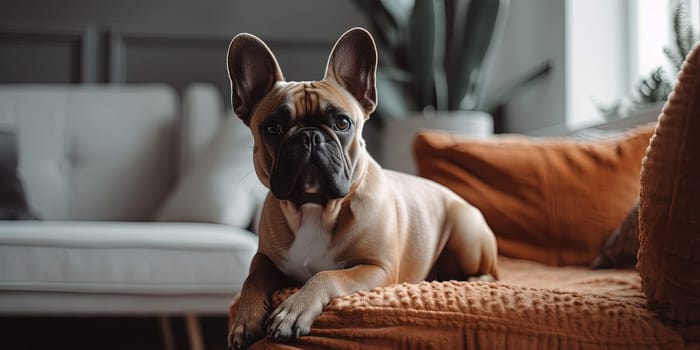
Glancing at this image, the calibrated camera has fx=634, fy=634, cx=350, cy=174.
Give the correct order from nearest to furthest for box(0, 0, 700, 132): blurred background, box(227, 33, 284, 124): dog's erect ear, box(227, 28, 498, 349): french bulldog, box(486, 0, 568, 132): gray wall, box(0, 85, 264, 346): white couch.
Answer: box(227, 28, 498, 349): french bulldog < box(227, 33, 284, 124): dog's erect ear < box(0, 85, 264, 346): white couch < box(486, 0, 568, 132): gray wall < box(0, 0, 700, 132): blurred background

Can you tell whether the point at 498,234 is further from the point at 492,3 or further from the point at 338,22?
the point at 338,22

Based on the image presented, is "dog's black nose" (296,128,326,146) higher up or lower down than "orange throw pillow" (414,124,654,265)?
higher up

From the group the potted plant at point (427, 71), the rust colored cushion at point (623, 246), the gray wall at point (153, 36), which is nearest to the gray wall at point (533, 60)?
the potted plant at point (427, 71)

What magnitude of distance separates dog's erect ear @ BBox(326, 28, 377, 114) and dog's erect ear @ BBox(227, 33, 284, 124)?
10 cm

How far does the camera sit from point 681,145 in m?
0.79

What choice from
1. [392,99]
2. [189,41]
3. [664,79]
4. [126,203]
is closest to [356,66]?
[664,79]

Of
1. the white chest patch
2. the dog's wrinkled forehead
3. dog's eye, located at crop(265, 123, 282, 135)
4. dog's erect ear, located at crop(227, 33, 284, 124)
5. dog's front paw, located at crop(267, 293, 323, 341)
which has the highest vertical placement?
dog's erect ear, located at crop(227, 33, 284, 124)

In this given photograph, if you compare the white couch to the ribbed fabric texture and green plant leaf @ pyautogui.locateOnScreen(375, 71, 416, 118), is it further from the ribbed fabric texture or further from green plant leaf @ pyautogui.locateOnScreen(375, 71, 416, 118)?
the ribbed fabric texture

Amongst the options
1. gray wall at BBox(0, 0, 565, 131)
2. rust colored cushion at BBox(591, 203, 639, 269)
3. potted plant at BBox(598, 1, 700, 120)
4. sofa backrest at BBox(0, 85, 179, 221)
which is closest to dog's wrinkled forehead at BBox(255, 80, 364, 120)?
rust colored cushion at BBox(591, 203, 639, 269)

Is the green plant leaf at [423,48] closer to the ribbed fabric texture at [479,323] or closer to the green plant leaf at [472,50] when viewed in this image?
the green plant leaf at [472,50]

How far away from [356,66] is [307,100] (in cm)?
14

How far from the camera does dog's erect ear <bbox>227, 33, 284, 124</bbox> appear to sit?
1084mm

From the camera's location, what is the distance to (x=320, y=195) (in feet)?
3.29

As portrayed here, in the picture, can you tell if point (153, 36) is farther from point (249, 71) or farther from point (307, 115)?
point (307, 115)
